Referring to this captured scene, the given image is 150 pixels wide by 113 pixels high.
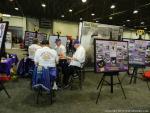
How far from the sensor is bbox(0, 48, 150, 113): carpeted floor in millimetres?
4145

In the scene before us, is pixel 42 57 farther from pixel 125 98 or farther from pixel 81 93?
pixel 125 98

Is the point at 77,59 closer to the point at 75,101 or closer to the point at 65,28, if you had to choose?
the point at 75,101

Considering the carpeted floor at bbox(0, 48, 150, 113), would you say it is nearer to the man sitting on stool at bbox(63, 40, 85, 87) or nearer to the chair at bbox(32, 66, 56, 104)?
the chair at bbox(32, 66, 56, 104)

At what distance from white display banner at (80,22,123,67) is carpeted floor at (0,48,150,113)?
2.18m

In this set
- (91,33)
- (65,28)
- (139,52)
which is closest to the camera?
(139,52)

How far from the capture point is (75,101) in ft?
15.3

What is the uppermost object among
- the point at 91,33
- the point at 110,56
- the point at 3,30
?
the point at 91,33

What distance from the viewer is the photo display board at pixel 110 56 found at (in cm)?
450

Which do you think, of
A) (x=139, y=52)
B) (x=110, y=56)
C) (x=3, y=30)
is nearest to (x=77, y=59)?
(x=110, y=56)

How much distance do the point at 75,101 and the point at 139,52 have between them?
2.64m

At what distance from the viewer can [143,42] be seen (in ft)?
20.4

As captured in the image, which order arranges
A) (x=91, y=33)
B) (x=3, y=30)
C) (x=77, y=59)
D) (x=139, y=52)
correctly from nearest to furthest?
(x=3, y=30) → (x=77, y=59) → (x=139, y=52) → (x=91, y=33)

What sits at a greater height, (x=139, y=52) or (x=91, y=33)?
(x=91, y=33)

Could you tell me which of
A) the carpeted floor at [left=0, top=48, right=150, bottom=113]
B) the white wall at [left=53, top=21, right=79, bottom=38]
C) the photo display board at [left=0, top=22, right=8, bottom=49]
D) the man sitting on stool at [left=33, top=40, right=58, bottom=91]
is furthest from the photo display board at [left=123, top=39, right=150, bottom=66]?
the white wall at [left=53, top=21, right=79, bottom=38]
